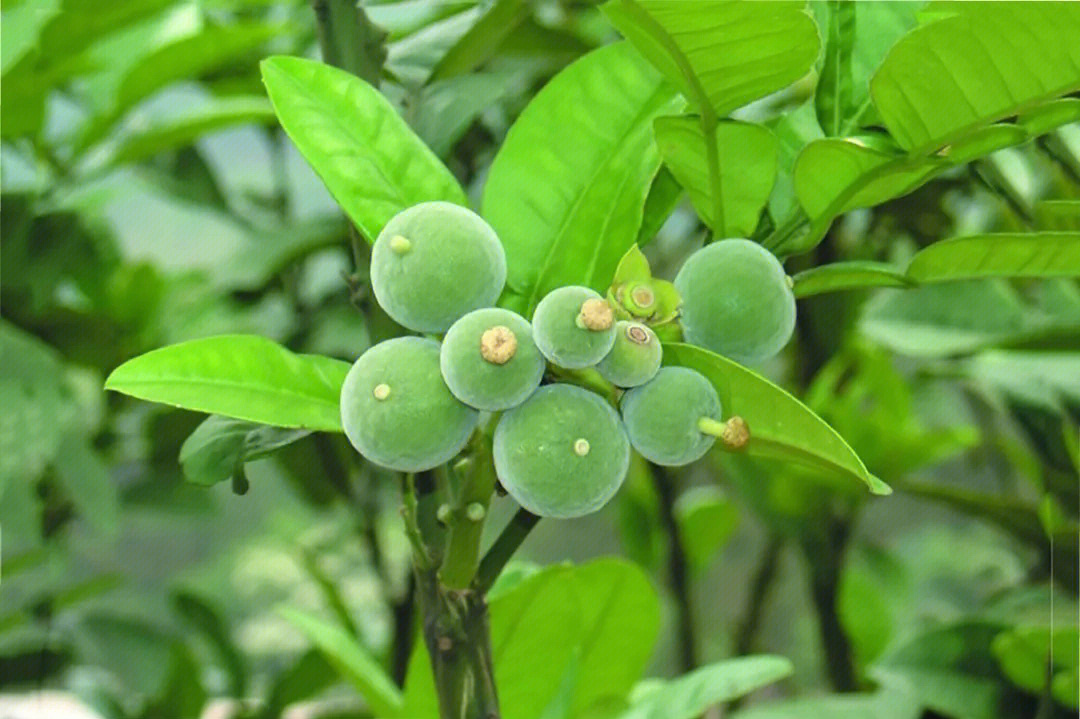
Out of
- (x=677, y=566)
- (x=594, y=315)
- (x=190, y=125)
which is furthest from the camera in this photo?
(x=677, y=566)

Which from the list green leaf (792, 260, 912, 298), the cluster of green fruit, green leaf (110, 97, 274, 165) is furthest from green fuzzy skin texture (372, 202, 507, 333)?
green leaf (110, 97, 274, 165)

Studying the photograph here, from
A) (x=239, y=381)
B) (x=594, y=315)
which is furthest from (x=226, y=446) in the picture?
(x=594, y=315)

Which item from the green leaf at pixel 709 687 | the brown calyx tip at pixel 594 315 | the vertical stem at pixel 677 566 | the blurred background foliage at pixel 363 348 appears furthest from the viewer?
the vertical stem at pixel 677 566

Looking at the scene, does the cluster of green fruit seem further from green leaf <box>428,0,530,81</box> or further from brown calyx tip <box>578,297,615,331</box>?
green leaf <box>428,0,530,81</box>

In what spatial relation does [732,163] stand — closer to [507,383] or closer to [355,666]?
[507,383]

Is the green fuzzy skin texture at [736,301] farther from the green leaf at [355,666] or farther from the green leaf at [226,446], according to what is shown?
the green leaf at [355,666]

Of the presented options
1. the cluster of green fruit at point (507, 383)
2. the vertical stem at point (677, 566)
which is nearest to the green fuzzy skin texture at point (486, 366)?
the cluster of green fruit at point (507, 383)

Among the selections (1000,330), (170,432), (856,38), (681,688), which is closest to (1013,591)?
(1000,330)
